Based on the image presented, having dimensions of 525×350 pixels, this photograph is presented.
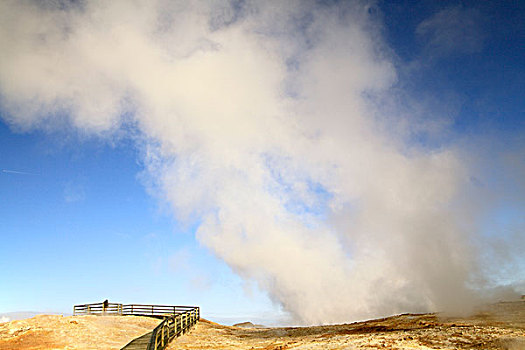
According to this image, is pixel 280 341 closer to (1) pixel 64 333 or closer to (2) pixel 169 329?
(2) pixel 169 329

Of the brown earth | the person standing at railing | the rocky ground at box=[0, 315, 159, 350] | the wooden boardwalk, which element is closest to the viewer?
the brown earth

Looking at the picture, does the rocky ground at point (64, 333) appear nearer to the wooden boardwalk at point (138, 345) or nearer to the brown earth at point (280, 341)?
the brown earth at point (280, 341)

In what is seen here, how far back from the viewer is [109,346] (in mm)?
24953

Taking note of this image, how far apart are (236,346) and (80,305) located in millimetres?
29857

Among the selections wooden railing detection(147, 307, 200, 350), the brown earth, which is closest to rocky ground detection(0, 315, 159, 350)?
the brown earth

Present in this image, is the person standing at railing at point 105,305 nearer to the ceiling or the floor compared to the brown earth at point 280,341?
nearer to the ceiling

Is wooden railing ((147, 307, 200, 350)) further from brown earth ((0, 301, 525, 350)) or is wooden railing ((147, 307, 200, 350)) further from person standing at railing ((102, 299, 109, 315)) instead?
person standing at railing ((102, 299, 109, 315))

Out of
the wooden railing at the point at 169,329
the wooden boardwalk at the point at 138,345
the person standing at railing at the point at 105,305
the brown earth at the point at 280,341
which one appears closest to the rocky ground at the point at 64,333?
the brown earth at the point at 280,341

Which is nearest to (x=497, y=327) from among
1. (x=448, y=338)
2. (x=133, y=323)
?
(x=448, y=338)

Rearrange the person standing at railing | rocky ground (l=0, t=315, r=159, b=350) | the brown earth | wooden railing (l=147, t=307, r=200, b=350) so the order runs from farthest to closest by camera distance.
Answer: the person standing at railing → rocky ground (l=0, t=315, r=159, b=350) → the brown earth → wooden railing (l=147, t=307, r=200, b=350)

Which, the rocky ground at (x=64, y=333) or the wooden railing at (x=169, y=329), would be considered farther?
the rocky ground at (x=64, y=333)

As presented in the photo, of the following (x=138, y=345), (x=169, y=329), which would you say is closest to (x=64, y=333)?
(x=138, y=345)

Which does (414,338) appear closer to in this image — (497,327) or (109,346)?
(497,327)

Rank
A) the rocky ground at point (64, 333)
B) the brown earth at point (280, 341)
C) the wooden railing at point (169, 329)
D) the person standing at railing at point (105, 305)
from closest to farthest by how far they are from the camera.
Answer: the wooden railing at point (169, 329), the brown earth at point (280, 341), the rocky ground at point (64, 333), the person standing at railing at point (105, 305)
